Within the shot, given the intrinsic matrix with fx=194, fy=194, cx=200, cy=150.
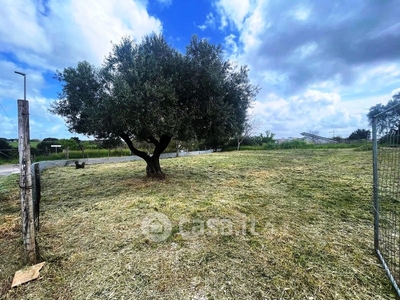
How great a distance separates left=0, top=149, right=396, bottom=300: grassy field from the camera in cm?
173

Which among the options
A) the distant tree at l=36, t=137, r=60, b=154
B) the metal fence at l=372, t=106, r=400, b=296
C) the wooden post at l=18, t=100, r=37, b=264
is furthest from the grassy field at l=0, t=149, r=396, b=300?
the distant tree at l=36, t=137, r=60, b=154

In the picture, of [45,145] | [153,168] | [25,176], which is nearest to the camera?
[25,176]

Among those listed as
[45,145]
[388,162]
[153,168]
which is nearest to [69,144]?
[45,145]

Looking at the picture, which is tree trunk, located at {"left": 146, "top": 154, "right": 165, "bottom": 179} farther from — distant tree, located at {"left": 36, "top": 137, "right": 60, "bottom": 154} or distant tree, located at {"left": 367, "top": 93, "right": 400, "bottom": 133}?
distant tree, located at {"left": 36, "top": 137, "right": 60, "bottom": 154}

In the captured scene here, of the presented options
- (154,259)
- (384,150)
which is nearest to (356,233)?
(384,150)

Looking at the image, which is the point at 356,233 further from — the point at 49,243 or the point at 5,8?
the point at 5,8

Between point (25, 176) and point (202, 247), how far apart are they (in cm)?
209

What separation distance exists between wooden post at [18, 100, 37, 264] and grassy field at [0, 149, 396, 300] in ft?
1.12

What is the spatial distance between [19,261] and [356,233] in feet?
13.7

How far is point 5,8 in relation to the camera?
4637 mm

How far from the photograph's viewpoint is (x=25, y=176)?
200cm

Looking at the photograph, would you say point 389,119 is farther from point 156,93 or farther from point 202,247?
point 156,93

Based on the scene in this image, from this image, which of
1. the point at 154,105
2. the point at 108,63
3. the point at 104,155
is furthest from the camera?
the point at 104,155

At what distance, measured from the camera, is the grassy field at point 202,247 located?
67.9 inches
